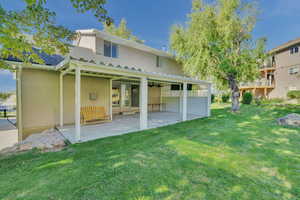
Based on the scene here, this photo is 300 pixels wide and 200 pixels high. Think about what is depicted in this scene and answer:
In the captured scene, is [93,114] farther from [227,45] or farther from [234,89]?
[234,89]

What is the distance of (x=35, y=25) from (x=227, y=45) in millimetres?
10398

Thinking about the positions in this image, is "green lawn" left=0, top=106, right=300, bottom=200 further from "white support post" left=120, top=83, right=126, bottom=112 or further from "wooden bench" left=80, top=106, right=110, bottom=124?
"white support post" left=120, top=83, right=126, bottom=112

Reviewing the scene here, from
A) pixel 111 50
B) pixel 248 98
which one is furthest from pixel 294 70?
pixel 111 50

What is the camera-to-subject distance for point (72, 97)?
706 cm

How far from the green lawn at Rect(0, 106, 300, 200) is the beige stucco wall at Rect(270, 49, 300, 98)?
19923mm

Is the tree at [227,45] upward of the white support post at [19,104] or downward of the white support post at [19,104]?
upward

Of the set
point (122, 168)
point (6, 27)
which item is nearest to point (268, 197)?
point (122, 168)

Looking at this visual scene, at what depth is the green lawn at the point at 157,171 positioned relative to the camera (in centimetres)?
229

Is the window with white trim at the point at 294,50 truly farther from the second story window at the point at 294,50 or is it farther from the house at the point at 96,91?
the house at the point at 96,91

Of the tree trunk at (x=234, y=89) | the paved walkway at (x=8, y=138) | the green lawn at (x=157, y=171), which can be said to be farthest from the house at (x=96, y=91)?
the tree trunk at (x=234, y=89)

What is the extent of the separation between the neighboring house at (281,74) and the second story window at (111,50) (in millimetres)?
15098

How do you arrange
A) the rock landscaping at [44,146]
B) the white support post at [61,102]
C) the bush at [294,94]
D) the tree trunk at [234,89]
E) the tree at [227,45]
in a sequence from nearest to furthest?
the rock landscaping at [44,146], the white support post at [61,102], the tree at [227,45], the tree trunk at [234,89], the bush at [294,94]

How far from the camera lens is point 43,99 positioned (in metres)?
6.29

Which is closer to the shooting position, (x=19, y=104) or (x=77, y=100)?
(x=77, y=100)
